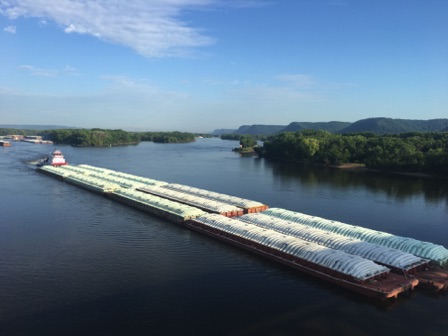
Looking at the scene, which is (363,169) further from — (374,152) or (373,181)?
(373,181)


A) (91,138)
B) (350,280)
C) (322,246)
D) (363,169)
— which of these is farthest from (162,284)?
(91,138)

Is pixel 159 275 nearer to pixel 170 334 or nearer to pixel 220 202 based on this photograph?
pixel 170 334

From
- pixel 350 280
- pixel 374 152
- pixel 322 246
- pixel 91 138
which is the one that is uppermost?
pixel 91 138

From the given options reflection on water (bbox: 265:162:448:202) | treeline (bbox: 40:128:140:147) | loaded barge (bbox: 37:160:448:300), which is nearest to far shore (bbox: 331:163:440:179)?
reflection on water (bbox: 265:162:448:202)

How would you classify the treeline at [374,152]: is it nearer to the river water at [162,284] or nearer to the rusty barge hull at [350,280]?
the river water at [162,284]

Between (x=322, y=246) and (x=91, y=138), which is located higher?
(x=91, y=138)

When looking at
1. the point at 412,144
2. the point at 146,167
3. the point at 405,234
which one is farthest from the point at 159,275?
the point at 412,144

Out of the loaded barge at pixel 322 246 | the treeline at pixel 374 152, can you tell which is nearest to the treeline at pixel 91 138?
the treeline at pixel 374 152

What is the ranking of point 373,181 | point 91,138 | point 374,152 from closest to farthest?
1. point 373,181
2. point 374,152
3. point 91,138
